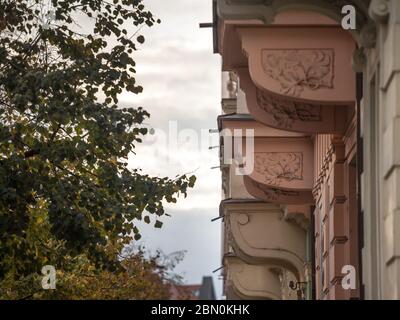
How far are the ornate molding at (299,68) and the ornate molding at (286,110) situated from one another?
1.54 m

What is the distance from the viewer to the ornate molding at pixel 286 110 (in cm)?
1928

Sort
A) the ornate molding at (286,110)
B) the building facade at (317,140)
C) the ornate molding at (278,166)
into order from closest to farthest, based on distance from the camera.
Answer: the building facade at (317,140) → the ornate molding at (286,110) → the ornate molding at (278,166)

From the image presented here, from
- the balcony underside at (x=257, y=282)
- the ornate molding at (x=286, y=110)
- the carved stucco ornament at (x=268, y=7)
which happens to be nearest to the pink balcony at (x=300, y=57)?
the ornate molding at (x=286, y=110)

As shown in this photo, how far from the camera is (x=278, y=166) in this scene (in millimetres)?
24094

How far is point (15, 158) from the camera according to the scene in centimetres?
1770

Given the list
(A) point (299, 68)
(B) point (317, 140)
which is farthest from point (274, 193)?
(A) point (299, 68)

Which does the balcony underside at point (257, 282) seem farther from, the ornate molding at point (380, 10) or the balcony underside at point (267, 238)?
the ornate molding at point (380, 10)

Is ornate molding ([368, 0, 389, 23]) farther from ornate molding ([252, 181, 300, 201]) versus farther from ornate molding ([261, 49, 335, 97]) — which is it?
ornate molding ([252, 181, 300, 201])

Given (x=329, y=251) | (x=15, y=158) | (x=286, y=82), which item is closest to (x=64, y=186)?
(x=15, y=158)

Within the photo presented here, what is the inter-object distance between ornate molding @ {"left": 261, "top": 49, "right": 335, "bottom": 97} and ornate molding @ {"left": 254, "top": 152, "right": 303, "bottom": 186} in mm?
6287

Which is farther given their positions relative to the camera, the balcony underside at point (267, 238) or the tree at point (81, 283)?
the balcony underside at point (267, 238)

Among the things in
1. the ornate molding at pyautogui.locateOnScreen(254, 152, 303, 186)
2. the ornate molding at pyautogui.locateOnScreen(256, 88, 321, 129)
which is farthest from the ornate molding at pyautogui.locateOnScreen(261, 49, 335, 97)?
the ornate molding at pyautogui.locateOnScreen(254, 152, 303, 186)

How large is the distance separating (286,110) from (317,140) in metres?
4.11

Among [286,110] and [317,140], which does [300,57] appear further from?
[317,140]
